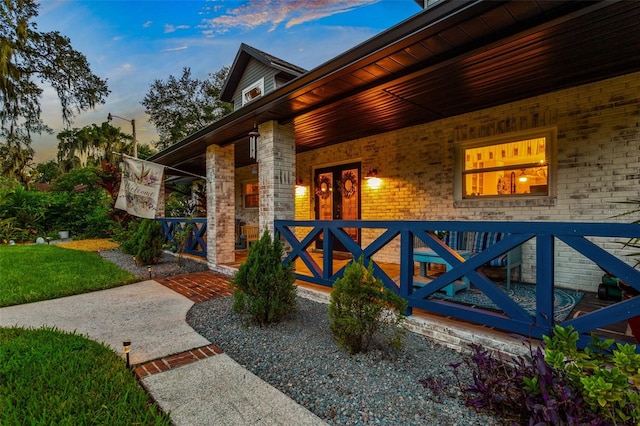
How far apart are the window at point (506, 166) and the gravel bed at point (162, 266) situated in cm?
569

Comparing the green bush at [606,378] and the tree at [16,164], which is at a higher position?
the tree at [16,164]

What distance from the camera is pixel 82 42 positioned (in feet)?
46.2

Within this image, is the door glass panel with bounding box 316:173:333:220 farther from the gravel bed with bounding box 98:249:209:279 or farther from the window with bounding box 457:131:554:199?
the window with bounding box 457:131:554:199

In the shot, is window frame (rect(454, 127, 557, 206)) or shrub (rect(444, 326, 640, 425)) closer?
shrub (rect(444, 326, 640, 425))

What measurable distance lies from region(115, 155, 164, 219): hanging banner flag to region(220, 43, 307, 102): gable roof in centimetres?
437

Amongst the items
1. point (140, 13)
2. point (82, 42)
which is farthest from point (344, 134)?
point (82, 42)

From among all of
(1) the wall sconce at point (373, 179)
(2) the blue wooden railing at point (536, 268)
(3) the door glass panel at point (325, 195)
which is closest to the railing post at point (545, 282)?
(2) the blue wooden railing at point (536, 268)

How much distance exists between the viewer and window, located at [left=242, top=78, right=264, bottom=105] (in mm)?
9320

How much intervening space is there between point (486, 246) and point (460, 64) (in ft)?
9.55

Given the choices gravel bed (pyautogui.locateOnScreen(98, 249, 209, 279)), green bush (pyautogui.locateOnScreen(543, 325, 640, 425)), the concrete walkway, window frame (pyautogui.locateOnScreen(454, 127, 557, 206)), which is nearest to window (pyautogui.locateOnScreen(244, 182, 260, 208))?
gravel bed (pyautogui.locateOnScreen(98, 249, 209, 279))

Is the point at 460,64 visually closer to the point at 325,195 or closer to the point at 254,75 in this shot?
the point at 325,195

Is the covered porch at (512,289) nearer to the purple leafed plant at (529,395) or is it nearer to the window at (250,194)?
the purple leafed plant at (529,395)

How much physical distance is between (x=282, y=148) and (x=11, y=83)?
43.9 feet

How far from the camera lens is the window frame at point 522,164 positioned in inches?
173
